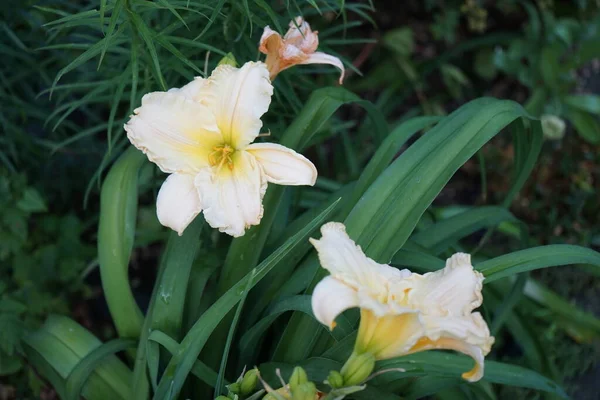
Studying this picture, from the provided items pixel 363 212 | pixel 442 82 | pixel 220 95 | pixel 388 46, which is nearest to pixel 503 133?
pixel 442 82

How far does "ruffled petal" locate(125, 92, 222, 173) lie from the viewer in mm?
1005

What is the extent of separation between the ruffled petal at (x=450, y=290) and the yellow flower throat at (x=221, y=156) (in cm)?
33

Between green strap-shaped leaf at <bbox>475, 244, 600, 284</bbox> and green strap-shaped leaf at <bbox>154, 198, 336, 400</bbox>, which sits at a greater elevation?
green strap-shaped leaf at <bbox>475, 244, 600, 284</bbox>

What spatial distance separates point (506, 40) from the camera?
91.0 inches

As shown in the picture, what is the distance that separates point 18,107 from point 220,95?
2.47ft

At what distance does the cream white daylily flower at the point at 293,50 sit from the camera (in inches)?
43.6

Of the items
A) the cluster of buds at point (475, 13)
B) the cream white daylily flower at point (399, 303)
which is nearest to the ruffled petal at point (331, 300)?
the cream white daylily flower at point (399, 303)

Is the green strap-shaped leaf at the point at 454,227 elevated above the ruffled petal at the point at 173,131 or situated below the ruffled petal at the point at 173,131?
below

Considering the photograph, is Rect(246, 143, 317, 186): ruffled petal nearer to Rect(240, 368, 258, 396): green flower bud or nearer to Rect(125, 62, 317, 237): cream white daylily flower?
Rect(125, 62, 317, 237): cream white daylily flower

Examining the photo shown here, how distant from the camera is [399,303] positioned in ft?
2.85

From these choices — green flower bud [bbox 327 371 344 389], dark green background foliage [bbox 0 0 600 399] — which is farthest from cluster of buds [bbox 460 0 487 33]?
green flower bud [bbox 327 371 344 389]

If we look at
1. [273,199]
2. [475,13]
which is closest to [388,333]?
[273,199]

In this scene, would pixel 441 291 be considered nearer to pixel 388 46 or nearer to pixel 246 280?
pixel 246 280

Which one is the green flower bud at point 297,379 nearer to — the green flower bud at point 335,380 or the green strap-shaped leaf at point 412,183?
the green flower bud at point 335,380
